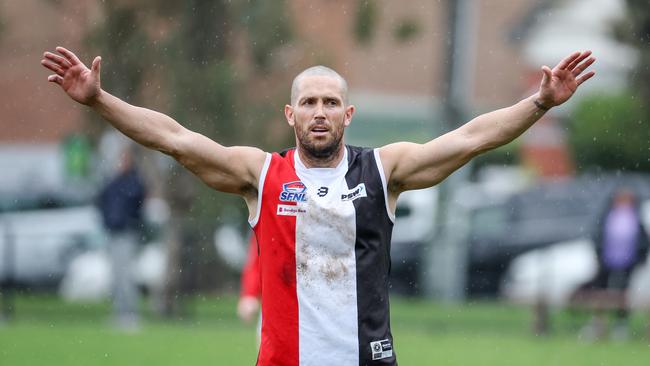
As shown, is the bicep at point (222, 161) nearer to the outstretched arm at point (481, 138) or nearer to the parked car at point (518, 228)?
the outstretched arm at point (481, 138)

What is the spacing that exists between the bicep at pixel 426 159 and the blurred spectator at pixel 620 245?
10.5 meters

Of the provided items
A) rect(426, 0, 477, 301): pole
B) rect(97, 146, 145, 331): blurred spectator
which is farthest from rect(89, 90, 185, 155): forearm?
rect(426, 0, 477, 301): pole

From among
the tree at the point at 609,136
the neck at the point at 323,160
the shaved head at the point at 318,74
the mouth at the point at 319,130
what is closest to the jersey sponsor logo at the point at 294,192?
the neck at the point at 323,160

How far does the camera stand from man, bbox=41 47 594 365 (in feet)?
20.3

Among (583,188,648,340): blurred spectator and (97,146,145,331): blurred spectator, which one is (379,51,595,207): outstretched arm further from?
(97,146,145,331): blurred spectator

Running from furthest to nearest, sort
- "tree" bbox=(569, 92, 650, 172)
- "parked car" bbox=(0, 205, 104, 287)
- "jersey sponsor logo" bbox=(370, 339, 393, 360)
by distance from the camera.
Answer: "tree" bbox=(569, 92, 650, 172) → "parked car" bbox=(0, 205, 104, 287) → "jersey sponsor logo" bbox=(370, 339, 393, 360)

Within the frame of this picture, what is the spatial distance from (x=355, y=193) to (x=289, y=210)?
300mm

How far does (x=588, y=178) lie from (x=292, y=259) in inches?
886

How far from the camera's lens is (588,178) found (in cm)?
2812

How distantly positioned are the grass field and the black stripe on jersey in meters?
6.97

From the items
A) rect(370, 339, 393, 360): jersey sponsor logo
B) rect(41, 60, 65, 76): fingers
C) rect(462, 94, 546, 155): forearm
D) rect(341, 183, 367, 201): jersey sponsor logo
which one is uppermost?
rect(41, 60, 65, 76): fingers

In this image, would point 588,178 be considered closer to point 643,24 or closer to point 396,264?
point 643,24

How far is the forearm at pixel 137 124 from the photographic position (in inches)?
257

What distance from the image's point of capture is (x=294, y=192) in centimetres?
634
